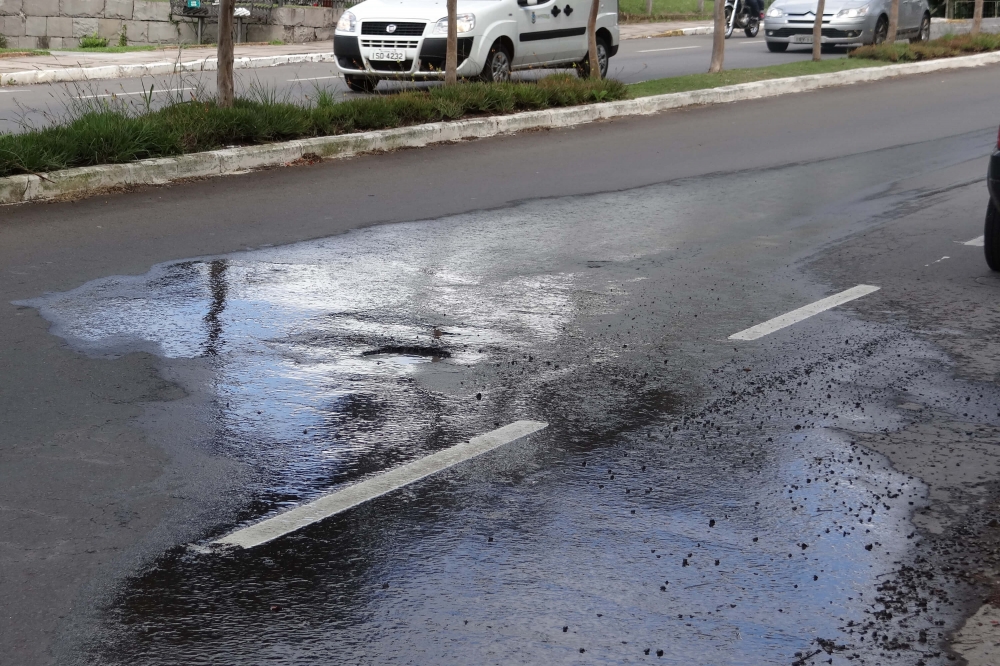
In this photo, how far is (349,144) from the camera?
1212 cm

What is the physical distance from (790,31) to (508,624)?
972 inches

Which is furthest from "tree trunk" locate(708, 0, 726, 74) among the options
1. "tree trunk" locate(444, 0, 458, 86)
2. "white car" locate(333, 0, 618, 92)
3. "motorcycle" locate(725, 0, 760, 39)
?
"motorcycle" locate(725, 0, 760, 39)

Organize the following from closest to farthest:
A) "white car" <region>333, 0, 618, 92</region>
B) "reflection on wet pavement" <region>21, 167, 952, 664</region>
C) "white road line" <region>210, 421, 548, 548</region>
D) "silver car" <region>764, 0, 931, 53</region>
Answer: "reflection on wet pavement" <region>21, 167, 952, 664</region>
"white road line" <region>210, 421, 548, 548</region>
"white car" <region>333, 0, 618, 92</region>
"silver car" <region>764, 0, 931, 53</region>

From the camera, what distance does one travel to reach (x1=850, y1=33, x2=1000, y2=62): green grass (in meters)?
22.3

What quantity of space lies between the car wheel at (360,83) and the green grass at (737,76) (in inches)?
145

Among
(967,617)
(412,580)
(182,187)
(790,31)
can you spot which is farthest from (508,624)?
(790,31)

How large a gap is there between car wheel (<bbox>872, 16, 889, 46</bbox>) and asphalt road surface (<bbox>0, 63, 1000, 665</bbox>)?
56.3ft

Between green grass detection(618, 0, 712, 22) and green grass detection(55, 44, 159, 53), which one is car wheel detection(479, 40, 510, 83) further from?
green grass detection(618, 0, 712, 22)

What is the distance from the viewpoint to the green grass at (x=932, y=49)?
877 inches

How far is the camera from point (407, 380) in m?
5.62

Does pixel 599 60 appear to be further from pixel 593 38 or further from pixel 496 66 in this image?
pixel 496 66

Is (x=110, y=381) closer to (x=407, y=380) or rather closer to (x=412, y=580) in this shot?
(x=407, y=380)

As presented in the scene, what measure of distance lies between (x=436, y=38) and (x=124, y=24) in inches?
582

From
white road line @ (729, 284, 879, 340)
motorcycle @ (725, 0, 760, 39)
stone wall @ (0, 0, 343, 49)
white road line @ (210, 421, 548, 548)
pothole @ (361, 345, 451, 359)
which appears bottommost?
white road line @ (210, 421, 548, 548)
